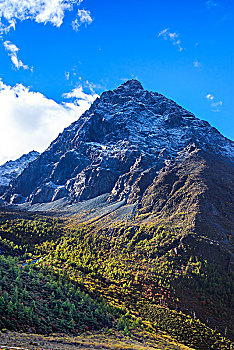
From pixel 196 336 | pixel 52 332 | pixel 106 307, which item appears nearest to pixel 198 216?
pixel 196 336

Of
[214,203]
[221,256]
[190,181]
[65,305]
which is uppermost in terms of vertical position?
[190,181]

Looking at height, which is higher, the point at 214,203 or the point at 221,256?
the point at 214,203

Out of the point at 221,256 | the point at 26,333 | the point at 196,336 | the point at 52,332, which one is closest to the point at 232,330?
the point at 196,336

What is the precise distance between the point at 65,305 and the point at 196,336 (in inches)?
1373

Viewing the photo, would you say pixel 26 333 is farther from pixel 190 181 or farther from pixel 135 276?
pixel 190 181

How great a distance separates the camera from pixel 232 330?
58.6 metres

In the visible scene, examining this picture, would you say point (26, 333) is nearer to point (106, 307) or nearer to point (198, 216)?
point (106, 307)

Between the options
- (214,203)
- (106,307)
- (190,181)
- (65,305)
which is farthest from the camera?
(190,181)

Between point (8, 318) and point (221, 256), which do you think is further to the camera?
point (221, 256)

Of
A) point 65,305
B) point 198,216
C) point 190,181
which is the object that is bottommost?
point 65,305

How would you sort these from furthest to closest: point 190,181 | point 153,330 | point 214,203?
point 190,181, point 214,203, point 153,330

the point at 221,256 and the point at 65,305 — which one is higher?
the point at 221,256

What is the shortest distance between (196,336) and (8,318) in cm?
4808

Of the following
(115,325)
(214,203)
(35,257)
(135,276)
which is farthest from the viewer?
(214,203)
